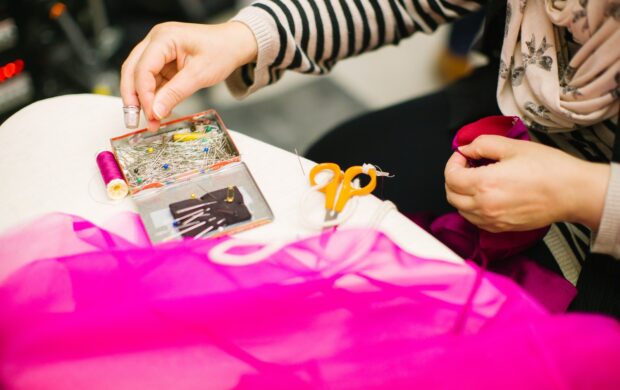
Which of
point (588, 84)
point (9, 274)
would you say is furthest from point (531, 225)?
point (9, 274)

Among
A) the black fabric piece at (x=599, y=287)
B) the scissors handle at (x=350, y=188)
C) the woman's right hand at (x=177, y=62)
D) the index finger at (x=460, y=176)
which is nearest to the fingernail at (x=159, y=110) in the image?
the woman's right hand at (x=177, y=62)

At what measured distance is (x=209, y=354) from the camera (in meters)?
0.53

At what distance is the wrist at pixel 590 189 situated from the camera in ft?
1.98

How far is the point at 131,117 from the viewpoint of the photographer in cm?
72

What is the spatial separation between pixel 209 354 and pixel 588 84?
56cm

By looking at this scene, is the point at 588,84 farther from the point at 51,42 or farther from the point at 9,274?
the point at 51,42

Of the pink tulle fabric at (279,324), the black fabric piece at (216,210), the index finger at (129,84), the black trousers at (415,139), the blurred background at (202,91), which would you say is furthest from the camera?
the blurred background at (202,91)

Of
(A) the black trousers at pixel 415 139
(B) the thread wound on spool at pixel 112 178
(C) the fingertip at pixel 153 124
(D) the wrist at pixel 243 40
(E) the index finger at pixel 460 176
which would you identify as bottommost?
(A) the black trousers at pixel 415 139

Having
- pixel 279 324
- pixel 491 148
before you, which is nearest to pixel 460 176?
pixel 491 148

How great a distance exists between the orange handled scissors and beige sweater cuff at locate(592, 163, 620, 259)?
0.27 metres

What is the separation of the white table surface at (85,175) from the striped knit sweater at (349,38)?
0.56 feet

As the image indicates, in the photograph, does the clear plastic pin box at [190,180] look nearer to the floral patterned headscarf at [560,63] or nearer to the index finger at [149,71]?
the index finger at [149,71]

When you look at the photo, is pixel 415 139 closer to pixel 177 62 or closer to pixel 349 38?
pixel 349 38

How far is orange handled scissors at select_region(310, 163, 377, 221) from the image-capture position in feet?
2.11
